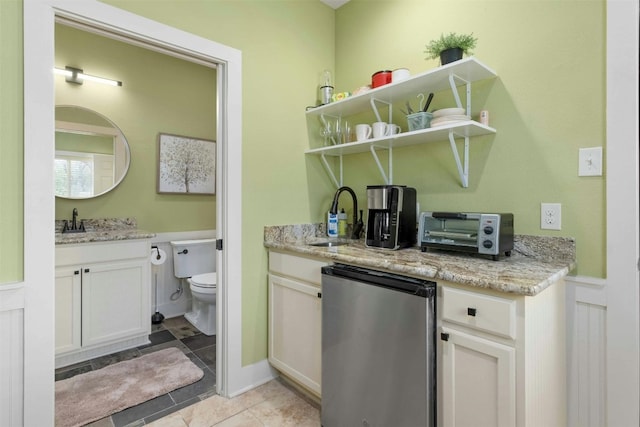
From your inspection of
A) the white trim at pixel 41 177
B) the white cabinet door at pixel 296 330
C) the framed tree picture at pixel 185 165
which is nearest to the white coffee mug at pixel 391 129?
the white cabinet door at pixel 296 330

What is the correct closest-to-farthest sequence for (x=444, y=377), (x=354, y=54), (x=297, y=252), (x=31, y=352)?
1. (x=444, y=377)
2. (x=31, y=352)
3. (x=297, y=252)
4. (x=354, y=54)

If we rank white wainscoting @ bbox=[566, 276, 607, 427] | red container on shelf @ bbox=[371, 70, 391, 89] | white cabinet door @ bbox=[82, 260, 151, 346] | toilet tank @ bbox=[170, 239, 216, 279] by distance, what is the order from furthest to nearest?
toilet tank @ bbox=[170, 239, 216, 279] < white cabinet door @ bbox=[82, 260, 151, 346] < red container on shelf @ bbox=[371, 70, 391, 89] < white wainscoting @ bbox=[566, 276, 607, 427]

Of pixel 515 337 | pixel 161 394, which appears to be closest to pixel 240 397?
pixel 161 394

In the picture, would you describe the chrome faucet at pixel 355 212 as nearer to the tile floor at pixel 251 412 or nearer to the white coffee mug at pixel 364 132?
the white coffee mug at pixel 364 132

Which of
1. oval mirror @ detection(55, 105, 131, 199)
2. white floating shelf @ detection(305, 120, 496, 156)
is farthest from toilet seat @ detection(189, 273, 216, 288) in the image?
white floating shelf @ detection(305, 120, 496, 156)

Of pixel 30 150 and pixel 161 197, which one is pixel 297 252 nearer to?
pixel 30 150

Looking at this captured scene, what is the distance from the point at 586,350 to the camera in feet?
4.43

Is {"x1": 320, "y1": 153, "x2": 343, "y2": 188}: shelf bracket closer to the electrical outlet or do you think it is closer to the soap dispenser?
the soap dispenser

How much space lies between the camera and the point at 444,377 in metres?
1.20

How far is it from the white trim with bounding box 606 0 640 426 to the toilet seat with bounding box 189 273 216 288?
2.48m

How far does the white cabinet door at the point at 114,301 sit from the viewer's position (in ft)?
7.58

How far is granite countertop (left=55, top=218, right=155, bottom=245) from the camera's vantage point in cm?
224

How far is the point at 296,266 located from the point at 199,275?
4.96 feet

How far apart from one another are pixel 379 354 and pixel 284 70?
72.3 inches
